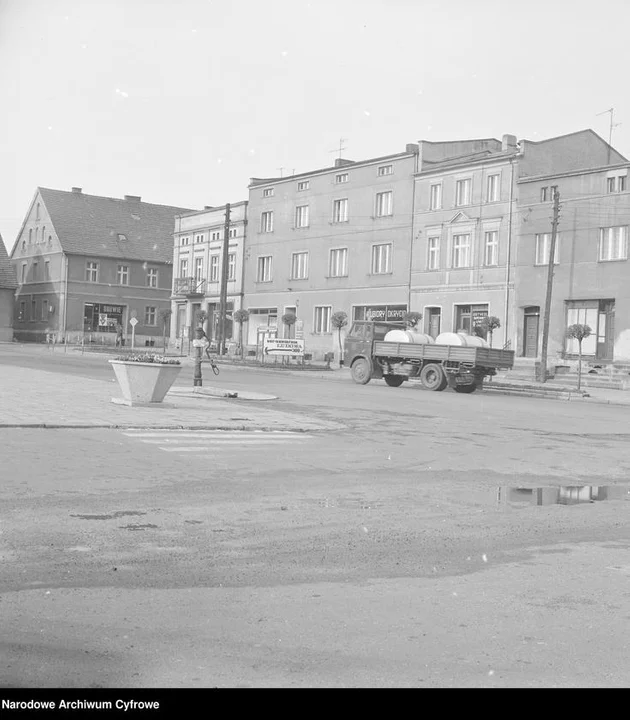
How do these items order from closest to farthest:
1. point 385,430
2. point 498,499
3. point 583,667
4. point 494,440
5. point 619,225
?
point 583,667, point 498,499, point 494,440, point 385,430, point 619,225

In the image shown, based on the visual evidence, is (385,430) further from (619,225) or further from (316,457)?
(619,225)

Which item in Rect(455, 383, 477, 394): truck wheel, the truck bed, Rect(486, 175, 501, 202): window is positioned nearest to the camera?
the truck bed

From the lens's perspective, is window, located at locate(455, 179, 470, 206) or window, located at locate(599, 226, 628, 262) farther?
window, located at locate(455, 179, 470, 206)

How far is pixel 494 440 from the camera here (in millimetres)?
15492

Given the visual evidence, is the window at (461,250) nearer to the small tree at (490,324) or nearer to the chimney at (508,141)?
the small tree at (490,324)

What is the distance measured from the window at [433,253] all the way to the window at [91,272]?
1554 inches

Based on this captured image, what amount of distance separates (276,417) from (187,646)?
42.1ft

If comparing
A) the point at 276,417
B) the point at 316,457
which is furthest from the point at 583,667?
the point at 276,417

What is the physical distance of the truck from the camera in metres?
31.9

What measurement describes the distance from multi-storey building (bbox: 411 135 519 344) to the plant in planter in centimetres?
2858

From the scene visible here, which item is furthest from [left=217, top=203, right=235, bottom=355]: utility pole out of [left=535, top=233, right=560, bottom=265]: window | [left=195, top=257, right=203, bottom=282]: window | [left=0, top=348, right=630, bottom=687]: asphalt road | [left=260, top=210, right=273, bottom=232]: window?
[left=0, top=348, right=630, bottom=687]: asphalt road

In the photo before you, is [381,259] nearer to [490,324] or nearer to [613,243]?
[490,324]

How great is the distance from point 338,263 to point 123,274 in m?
32.5

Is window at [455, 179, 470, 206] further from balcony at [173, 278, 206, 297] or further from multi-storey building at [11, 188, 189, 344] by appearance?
multi-storey building at [11, 188, 189, 344]
